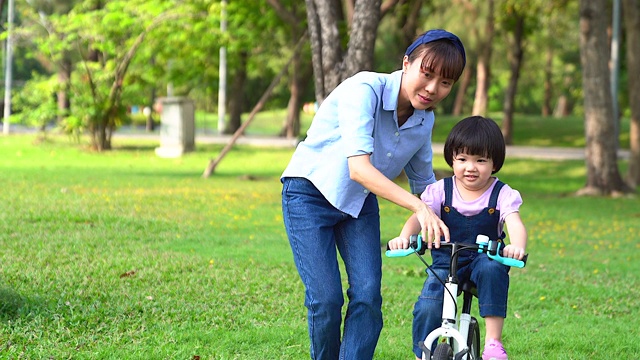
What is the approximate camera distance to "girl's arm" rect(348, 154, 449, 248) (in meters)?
3.80

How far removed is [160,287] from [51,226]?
11.6 ft

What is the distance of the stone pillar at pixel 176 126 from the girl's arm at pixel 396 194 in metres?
23.1

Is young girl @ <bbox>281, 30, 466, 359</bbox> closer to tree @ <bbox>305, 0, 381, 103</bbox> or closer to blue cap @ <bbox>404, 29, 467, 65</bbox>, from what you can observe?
blue cap @ <bbox>404, 29, 467, 65</bbox>

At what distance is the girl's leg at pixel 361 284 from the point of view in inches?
169

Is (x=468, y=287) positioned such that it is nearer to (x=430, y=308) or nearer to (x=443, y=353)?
(x=430, y=308)

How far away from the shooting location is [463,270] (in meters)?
4.30

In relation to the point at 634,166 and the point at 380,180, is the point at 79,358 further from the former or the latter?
the point at 634,166

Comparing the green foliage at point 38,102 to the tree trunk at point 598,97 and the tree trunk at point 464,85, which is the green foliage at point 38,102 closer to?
the tree trunk at point 598,97

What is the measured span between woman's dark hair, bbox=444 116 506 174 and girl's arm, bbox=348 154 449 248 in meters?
0.38

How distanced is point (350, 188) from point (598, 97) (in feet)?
50.1

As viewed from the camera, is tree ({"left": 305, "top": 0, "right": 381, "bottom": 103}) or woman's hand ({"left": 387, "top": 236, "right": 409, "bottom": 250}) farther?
tree ({"left": 305, "top": 0, "right": 381, "bottom": 103})

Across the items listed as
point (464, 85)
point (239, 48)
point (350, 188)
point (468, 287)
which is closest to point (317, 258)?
point (350, 188)

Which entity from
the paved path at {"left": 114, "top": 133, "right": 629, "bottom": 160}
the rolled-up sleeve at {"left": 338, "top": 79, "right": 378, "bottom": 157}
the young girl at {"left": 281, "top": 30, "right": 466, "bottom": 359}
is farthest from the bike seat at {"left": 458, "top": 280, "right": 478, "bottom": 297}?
the paved path at {"left": 114, "top": 133, "right": 629, "bottom": 160}

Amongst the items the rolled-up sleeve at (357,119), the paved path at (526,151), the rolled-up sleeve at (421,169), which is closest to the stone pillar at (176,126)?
the paved path at (526,151)
